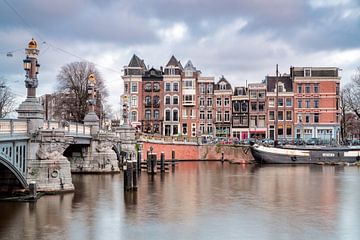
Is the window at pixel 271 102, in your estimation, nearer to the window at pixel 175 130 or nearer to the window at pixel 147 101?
the window at pixel 175 130

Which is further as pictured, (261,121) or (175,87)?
(175,87)

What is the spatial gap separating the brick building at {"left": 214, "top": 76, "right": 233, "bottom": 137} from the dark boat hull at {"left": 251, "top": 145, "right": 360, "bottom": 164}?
1877 centimetres

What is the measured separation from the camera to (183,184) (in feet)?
123

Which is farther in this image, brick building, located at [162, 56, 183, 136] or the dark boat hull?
brick building, located at [162, 56, 183, 136]

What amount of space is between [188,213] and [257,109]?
5986cm

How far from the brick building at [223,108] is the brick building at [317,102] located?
10236 millimetres

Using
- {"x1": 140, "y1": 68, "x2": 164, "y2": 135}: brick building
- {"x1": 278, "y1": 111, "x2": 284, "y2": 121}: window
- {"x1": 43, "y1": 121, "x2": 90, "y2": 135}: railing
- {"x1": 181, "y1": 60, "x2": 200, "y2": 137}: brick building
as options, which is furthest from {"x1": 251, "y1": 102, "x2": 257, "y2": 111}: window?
{"x1": 43, "y1": 121, "x2": 90, "y2": 135}: railing

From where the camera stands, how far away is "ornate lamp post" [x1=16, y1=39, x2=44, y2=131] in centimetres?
2719

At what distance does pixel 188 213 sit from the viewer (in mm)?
24234

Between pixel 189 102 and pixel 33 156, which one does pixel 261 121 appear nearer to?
pixel 189 102

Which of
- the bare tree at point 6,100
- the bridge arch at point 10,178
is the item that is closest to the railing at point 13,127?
the bridge arch at point 10,178

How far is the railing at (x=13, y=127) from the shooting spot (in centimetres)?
2439

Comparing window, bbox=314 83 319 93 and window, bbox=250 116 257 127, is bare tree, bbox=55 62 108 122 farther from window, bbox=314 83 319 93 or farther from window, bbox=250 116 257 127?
window, bbox=314 83 319 93

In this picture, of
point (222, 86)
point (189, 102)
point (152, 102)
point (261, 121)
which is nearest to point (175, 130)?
point (189, 102)
